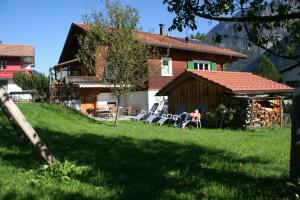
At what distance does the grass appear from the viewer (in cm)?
588

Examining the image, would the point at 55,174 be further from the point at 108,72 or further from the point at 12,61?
the point at 12,61

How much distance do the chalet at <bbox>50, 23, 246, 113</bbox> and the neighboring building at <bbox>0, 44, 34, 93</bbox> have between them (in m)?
19.2

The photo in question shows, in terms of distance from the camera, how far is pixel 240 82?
22.6 meters

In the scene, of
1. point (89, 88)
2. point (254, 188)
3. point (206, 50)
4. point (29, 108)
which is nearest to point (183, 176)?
point (254, 188)

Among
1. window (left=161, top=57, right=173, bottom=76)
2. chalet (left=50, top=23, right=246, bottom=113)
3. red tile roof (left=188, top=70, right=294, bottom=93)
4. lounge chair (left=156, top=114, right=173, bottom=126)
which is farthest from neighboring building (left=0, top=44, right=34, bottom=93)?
red tile roof (left=188, top=70, right=294, bottom=93)

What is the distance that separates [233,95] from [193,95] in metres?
3.10

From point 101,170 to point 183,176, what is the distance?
1.60 m

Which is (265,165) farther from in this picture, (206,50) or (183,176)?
(206,50)

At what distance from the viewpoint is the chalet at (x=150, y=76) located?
2744 centimetres

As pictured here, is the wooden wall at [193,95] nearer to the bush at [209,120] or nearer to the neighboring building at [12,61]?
the bush at [209,120]

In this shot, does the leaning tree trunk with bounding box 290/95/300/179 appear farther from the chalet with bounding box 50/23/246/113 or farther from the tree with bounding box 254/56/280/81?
the tree with bounding box 254/56/280/81

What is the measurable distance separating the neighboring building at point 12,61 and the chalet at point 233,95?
109 feet

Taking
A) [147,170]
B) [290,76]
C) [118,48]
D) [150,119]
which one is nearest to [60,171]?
[147,170]

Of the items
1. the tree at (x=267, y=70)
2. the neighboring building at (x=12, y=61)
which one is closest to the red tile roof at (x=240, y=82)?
the tree at (x=267, y=70)
